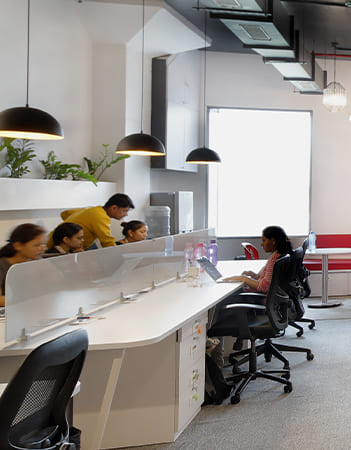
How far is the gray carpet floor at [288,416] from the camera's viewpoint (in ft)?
11.0

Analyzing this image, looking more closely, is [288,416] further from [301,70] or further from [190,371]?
[301,70]

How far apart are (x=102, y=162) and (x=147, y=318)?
3.56 metres

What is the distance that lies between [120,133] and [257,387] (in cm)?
355

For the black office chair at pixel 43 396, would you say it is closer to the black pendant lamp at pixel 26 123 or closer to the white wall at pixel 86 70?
the black pendant lamp at pixel 26 123

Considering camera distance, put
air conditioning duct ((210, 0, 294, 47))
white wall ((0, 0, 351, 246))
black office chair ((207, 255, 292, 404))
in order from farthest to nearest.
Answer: white wall ((0, 0, 351, 246)), air conditioning duct ((210, 0, 294, 47)), black office chair ((207, 255, 292, 404))

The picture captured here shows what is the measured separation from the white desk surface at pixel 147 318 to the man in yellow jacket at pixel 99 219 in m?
0.88

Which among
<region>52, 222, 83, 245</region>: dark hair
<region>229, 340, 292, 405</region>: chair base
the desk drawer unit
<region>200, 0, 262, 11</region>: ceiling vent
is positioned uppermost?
<region>200, 0, 262, 11</region>: ceiling vent

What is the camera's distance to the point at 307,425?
3633 millimetres

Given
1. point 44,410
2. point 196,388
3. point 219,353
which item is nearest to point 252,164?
point 219,353

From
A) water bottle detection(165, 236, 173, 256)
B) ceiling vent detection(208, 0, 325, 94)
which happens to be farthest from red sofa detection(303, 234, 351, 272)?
water bottle detection(165, 236, 173, 256)

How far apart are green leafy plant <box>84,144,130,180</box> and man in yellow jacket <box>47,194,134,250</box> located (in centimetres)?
126

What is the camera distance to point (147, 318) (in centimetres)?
329

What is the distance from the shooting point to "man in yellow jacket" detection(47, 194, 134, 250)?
16.8ft

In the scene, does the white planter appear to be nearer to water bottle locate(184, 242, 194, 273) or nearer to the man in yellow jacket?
the man in yellow jacket
